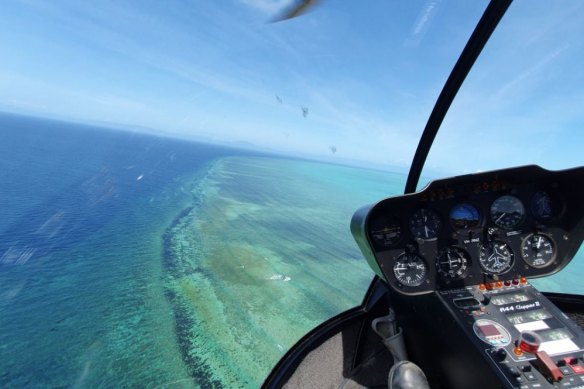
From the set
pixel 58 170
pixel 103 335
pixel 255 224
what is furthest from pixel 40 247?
pixel 58 170

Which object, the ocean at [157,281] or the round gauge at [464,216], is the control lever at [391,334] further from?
the ocean at [157,281]

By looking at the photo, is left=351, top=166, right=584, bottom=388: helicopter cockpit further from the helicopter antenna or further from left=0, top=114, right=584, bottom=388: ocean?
left=0, top=114, right=584, bottom=388: ocean

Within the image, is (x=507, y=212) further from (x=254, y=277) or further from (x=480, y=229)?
(x=254, y=277)

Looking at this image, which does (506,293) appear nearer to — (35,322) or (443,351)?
(443,351)

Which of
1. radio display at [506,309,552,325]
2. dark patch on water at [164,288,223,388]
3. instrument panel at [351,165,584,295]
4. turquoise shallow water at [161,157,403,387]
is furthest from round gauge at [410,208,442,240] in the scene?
dark patch on water at [164,288,223,388]

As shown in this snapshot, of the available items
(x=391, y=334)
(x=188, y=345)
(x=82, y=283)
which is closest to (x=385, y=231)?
(x=391, y=334)
